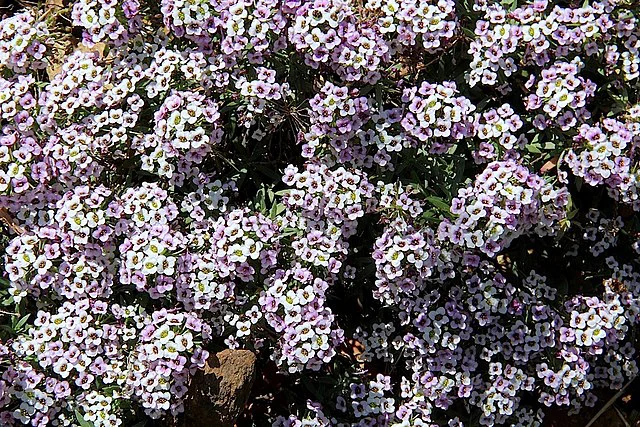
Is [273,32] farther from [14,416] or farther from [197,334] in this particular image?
[14,416]

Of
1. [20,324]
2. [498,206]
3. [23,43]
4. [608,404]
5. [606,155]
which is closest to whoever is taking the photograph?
[498,206]

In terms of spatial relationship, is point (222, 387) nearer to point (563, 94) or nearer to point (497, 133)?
point (497, 133)

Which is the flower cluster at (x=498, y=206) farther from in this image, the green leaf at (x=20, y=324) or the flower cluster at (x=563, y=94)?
the green leaf at (x=20, y=324)

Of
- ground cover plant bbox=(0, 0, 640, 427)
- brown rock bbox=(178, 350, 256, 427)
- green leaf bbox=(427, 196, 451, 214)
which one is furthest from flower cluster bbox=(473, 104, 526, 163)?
brown rock bbox=(178, 350, 256, 427)

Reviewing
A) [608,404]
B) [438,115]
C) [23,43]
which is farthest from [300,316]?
[608,404]

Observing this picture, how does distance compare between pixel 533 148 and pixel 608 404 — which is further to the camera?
pixel 608 404

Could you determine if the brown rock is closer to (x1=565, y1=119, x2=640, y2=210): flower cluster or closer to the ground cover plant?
the ground cover plant
